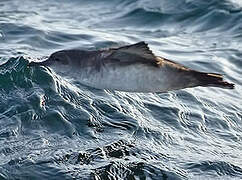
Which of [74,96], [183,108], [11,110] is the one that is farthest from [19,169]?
[183,108]

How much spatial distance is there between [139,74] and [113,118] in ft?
4.16

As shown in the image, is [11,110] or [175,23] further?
[175,23]

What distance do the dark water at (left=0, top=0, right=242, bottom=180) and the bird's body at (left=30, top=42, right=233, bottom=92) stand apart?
83cm

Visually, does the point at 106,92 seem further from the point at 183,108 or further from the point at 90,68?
the point at 90,68

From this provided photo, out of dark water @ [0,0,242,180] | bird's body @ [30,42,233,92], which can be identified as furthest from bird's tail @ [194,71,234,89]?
dark water @ [0,0,242,180]

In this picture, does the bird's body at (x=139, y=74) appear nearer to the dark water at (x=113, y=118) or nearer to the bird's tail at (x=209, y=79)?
the bird's tail at (x=209, y=79)

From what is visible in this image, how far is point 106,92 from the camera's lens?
941 centimetres

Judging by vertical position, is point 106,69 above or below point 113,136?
above

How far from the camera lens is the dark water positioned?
727 cm

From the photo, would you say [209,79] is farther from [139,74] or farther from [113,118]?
[113,118]

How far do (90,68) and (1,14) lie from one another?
7386 millimetres

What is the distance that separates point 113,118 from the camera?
8523 millimetres

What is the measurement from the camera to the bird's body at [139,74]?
24.3 feet

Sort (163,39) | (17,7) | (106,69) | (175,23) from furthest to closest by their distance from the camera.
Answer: (17,7) < (175,23) < (163,39) < (106,69)
